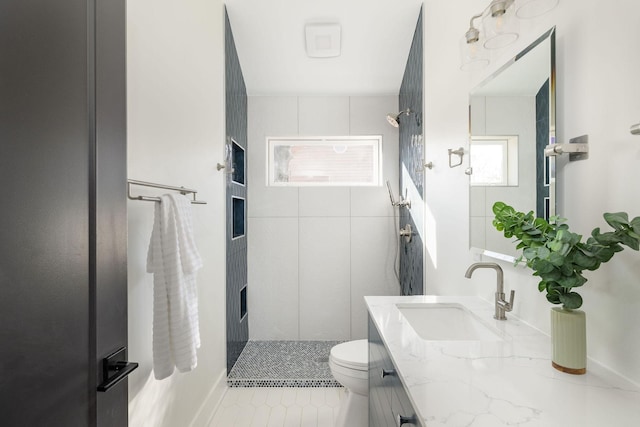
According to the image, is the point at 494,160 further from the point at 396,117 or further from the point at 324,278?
the point at 324,278

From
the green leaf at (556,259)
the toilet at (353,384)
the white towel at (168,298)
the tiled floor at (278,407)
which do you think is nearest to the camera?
the green leaf at (556,259)

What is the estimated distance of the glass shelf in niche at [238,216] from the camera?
2.64 meters

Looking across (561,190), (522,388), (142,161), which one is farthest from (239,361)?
(561,190)

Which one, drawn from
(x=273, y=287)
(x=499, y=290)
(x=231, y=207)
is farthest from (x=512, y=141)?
(x=273, y=287)

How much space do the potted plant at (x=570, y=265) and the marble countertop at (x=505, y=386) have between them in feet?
0.21

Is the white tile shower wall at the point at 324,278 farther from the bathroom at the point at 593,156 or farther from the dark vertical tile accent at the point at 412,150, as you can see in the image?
the bathroom at the point at 593,156

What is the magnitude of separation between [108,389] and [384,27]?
258 cm

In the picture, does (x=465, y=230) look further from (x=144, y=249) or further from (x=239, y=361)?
(x=239, y=361)

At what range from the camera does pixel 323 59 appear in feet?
8.61

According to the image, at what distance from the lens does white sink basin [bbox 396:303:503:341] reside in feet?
4.37

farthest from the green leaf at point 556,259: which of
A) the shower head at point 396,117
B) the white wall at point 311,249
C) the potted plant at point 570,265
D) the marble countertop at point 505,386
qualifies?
the white wall at point 311,249

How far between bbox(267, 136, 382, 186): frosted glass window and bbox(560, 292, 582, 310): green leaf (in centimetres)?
233

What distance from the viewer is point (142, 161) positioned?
121 cm

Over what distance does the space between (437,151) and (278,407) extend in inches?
73.2
